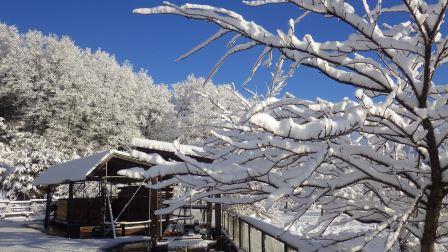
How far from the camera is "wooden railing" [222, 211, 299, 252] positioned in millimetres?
5293

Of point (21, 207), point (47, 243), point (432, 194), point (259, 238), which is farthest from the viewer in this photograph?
point (21, 207)

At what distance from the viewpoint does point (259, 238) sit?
29.8ft

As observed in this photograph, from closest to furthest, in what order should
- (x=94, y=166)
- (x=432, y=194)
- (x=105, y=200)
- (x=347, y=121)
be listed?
(x=347, y=121) < (x=432, y=194) < (x=94, y=166) < (x=105, y=200)

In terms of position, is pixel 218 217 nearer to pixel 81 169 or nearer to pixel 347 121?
pixel 81 169

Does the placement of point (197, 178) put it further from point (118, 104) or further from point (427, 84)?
point (118, 104)

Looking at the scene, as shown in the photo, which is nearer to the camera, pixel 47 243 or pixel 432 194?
pixel 432 194

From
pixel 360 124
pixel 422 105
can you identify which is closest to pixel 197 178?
pixel 360 124

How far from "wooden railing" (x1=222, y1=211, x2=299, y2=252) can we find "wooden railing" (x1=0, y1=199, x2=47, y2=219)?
18402 millimetres

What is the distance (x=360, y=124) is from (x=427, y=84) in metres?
0.83

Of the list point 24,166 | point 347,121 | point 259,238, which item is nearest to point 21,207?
point 24,166

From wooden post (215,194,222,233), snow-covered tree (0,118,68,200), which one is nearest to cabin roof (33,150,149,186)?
wooden post (215,194,222,233)

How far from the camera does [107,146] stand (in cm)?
4581

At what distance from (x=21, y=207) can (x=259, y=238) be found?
79.7ft

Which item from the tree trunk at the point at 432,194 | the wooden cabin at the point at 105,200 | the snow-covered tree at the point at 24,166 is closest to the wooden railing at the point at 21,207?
the snow-covered tree at the point at 24,166
